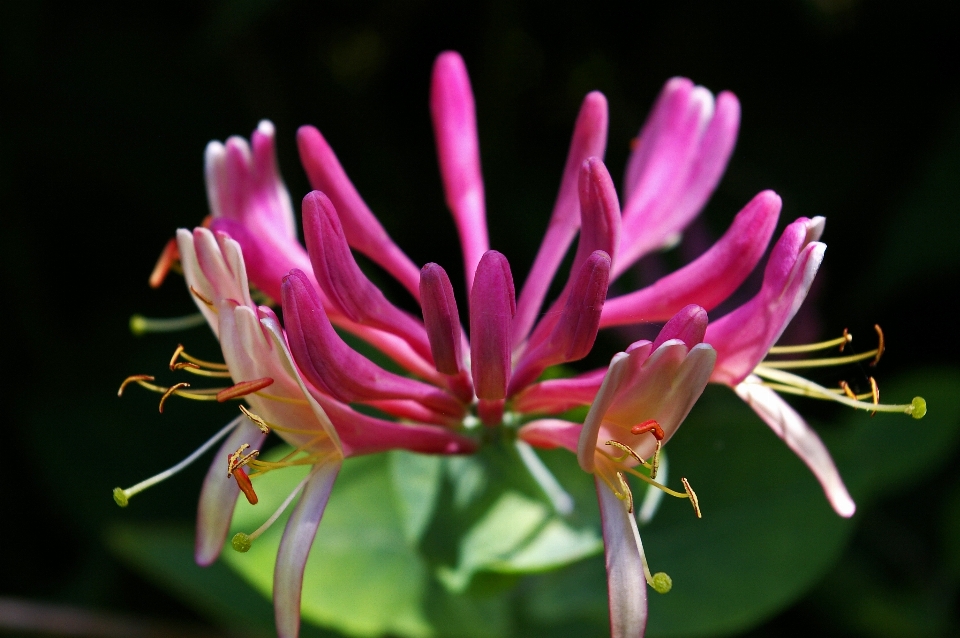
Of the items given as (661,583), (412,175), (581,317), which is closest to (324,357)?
(581,317)

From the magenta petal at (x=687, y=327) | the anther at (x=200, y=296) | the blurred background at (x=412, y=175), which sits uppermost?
the anther at (x=200, y=296)

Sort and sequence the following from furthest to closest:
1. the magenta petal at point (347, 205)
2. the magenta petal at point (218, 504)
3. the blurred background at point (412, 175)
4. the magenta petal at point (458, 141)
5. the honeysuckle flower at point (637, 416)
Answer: the blurred background at point (412, 175)
the magenta petal at point (458, 141)
the magenta petal at point (347, 205)
the magenta petal at point (218, 504)
the honeysuckle flower at point (637, 416)

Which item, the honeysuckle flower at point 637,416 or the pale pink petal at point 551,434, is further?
the pale pink petal at point 551,434

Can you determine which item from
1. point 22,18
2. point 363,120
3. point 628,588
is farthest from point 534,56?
point 628,588

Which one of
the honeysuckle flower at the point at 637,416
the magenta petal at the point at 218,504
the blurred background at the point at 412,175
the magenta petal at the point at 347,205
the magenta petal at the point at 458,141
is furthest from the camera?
the blurred background at the point at 412,175

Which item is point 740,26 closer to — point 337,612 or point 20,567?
point 337,612

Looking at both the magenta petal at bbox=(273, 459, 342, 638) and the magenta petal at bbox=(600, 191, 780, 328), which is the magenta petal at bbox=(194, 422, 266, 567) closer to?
the magenta petal at bbox=(273, 459, 342, 638)

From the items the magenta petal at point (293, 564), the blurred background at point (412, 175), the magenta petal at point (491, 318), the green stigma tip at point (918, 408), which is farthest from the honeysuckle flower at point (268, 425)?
the blurred background at point (412, 175)

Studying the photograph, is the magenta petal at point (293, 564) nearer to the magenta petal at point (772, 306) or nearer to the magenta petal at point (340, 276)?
the magenta petal at point (340, 276)
